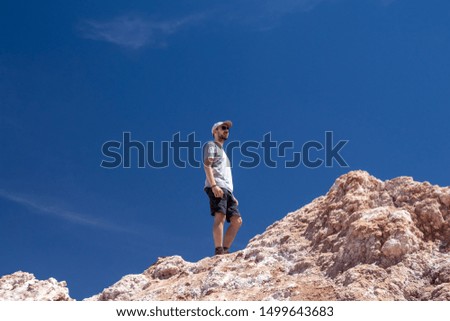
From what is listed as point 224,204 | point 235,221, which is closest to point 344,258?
point 224,204

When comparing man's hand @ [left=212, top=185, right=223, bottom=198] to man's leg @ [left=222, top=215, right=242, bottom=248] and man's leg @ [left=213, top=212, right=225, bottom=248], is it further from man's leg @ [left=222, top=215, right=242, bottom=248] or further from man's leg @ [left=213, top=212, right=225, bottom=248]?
man's leg @ [left=222, top=215, right=242, bottom=248]

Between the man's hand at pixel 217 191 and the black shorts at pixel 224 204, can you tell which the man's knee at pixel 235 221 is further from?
the man's hand at pixel 217 191

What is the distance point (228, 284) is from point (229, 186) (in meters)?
3.60

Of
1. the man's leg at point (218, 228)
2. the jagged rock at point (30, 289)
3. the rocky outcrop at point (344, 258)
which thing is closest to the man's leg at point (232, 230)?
A: the man's leg at point (218, 228)

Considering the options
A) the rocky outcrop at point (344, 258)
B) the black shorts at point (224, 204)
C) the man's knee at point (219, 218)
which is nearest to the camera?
the rocky outcrop at point (344, 258)

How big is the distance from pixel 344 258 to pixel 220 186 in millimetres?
3891

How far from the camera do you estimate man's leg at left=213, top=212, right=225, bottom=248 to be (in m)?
9.86

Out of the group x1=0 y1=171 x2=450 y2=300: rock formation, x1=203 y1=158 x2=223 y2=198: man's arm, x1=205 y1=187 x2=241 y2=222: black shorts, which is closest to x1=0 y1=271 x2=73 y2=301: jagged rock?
x1=0 y1=171 x2=450 y2=300: rock formation

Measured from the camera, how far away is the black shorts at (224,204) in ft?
33.4

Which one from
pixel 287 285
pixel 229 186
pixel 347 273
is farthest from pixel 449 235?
pixel 229 186

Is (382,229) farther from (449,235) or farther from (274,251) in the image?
(274,251)

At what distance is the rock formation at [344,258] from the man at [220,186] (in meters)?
1.31
